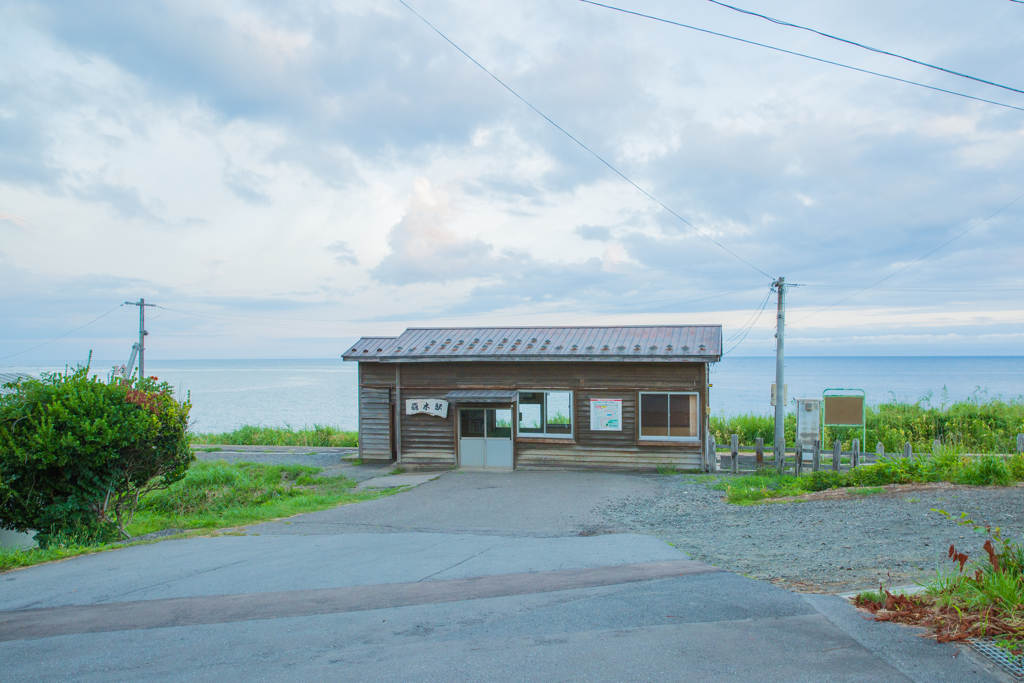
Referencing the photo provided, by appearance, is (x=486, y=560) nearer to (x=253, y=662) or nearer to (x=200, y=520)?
(x=253, y=662)

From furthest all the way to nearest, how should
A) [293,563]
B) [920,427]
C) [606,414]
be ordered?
1. [920,427]
2. [606,414]
3. [293,563]

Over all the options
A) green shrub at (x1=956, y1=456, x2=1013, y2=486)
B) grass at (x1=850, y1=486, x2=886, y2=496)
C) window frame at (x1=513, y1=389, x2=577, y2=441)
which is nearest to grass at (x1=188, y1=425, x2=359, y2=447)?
window frame at (x1=513, y1=389, x2=577, y2=441)

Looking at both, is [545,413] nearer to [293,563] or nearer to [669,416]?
[669,416]

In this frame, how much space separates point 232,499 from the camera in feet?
46.7

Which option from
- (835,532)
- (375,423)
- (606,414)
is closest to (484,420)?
(606,414)

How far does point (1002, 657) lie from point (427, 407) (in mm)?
15488

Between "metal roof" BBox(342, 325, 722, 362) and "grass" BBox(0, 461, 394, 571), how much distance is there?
13.9 ft

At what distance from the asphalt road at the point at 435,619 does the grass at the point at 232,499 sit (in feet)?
6.69

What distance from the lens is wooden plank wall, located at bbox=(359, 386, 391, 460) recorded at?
1912 cm

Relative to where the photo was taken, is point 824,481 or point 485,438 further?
point 485,438

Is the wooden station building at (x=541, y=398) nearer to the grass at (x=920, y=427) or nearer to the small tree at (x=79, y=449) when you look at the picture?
the grass at (x=920, y=427)

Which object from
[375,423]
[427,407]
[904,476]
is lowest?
[904,476]

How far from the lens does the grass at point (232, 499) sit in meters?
11.2

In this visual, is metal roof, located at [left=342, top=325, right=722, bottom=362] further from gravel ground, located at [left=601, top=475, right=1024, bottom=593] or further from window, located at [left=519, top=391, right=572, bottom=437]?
gravel ground, located at [left=601, top=475, right=1024, bottom=593]
